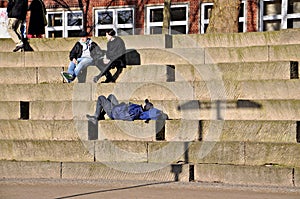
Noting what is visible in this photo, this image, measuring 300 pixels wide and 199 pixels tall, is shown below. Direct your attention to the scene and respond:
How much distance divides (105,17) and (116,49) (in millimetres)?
13359

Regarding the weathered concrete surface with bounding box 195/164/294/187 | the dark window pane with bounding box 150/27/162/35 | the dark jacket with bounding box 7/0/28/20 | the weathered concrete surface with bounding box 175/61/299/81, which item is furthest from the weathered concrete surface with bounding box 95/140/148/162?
the dark window pane with bounding box 150/27/162/35

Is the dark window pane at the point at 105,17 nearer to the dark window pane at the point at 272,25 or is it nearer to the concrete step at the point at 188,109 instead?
the dark window pane at the point at 272,25

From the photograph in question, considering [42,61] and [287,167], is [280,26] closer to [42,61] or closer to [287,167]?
[42,61]

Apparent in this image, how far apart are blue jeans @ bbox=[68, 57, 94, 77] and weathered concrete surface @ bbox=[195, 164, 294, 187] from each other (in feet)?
12.5

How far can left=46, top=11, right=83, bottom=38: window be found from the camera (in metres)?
27.9

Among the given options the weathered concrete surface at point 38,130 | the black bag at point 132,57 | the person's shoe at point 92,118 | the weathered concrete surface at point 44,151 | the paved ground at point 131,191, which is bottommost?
the paved ground at point 131,191

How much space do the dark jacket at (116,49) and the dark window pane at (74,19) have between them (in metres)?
13.5

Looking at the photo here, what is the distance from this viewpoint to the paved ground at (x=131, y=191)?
33.3ft

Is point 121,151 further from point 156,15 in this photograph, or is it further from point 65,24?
point 65,24

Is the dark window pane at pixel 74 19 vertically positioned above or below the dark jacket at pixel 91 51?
above

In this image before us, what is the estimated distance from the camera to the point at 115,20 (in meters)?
27.3

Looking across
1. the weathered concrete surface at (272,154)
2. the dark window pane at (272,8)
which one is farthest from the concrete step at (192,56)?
the dark window pane at (272,8)

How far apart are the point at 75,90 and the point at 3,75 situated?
2.08 meters

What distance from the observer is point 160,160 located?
11.8 meters
